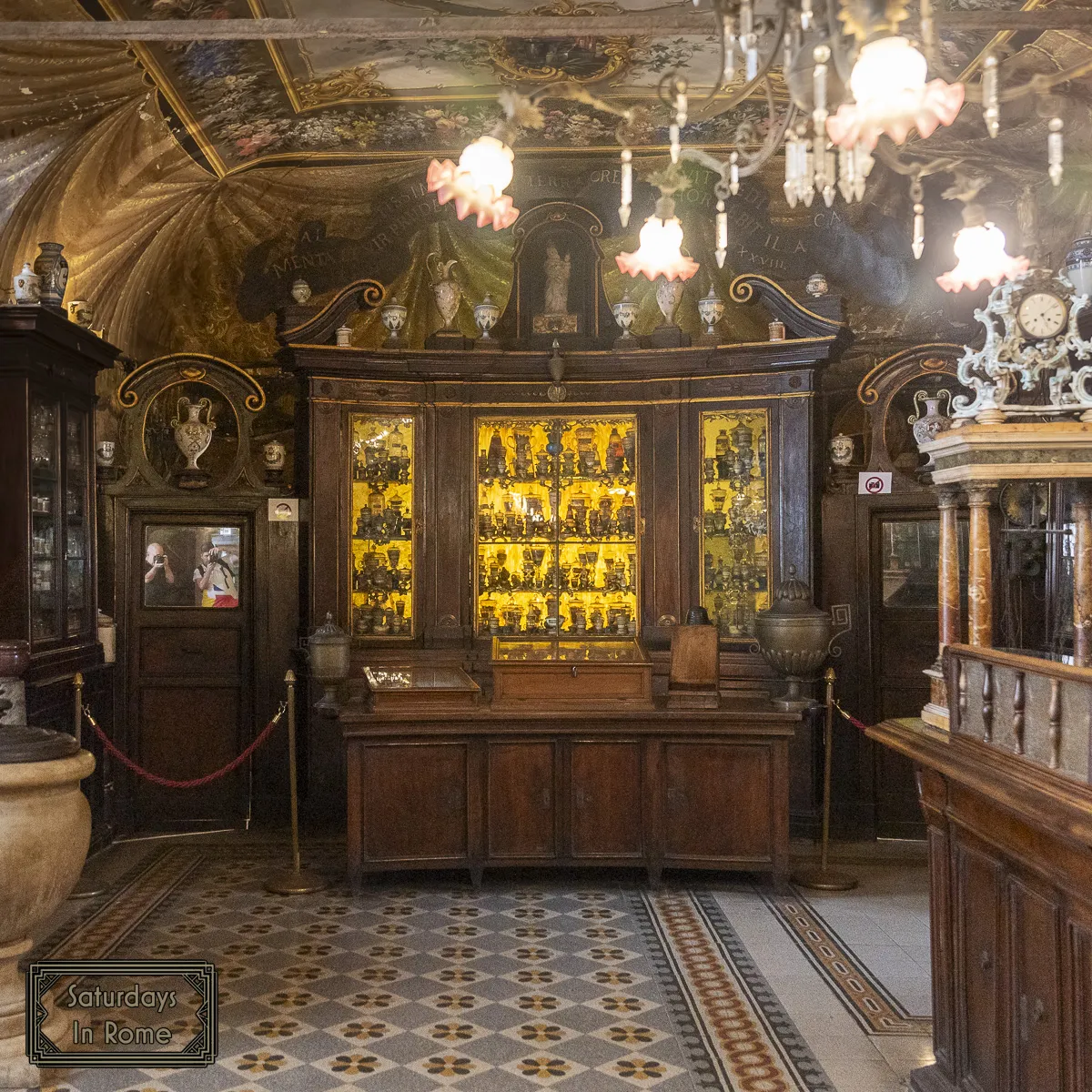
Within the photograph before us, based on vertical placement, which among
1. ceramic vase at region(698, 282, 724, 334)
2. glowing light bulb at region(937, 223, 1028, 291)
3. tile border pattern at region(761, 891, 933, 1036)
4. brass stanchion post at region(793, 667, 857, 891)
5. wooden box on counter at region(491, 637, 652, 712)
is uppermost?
ceramic vase at region(698, 282, 724, 334)

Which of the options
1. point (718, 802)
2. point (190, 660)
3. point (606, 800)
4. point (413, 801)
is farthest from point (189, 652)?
point (718, 802)

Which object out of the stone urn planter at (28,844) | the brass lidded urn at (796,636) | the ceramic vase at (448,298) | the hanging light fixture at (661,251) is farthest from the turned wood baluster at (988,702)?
the ceramic vase at (448,298)

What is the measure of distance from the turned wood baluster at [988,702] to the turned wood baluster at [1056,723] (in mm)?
561

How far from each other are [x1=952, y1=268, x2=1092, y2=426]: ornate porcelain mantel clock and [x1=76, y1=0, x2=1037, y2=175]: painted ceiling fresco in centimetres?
229

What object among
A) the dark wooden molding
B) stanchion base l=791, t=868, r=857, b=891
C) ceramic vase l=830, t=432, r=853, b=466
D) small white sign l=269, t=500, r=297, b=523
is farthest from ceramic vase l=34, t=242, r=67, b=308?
stanchion base l=791, t=868, r=857, b=891

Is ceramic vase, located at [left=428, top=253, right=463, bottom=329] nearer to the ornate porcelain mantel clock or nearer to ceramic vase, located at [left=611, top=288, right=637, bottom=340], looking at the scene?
ceramic vase, located at [left=611, top=288, right=637, bottom=340]

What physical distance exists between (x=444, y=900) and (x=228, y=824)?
294cm

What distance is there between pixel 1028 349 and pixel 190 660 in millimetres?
6880

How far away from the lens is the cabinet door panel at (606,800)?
26.0 feet

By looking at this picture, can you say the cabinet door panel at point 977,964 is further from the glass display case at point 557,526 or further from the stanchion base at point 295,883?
the glass display case at point 557,526

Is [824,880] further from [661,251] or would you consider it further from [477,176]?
[477,176]

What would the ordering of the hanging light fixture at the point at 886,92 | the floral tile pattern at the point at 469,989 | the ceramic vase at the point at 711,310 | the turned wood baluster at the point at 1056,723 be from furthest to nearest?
the ceramic vase at the point at 711,310 → the floral tile pattern at the point at 469,989 → the turned wood baluster at the point at 1056,723 → the hanging light fixture at the point at 886,92

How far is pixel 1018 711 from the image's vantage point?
4.07 m

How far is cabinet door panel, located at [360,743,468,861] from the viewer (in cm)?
779
